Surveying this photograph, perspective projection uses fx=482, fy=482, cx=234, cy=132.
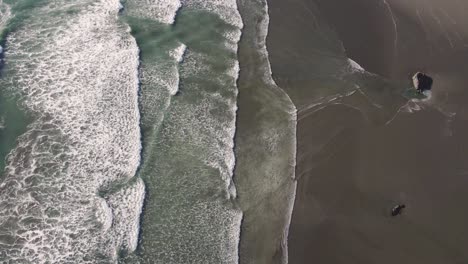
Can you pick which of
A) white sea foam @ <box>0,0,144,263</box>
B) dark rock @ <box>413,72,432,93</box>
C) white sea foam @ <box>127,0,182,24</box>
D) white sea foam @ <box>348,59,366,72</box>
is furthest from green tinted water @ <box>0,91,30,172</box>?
dark rock @ <box>413,72,432,93</box>

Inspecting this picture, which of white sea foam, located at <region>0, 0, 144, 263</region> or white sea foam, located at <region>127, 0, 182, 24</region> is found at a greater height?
white sea foam, located at <region>127, 0, 182, 24</region>

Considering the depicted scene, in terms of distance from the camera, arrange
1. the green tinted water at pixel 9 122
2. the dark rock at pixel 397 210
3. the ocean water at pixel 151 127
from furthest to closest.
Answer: the green tinted water at pixel 9 122
the dark rock at pixel 397 210
the ocean water at pixel 151 127

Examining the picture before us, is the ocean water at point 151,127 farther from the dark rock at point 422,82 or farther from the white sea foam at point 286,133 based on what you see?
the dark rock at point 422,82

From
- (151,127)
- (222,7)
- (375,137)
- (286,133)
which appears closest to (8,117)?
(151,127)

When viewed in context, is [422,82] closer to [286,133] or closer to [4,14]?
[286,133]

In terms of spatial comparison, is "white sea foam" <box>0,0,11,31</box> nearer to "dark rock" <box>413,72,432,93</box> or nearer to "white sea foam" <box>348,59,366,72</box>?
"white sea foam" <box>348,59,366,72</box>

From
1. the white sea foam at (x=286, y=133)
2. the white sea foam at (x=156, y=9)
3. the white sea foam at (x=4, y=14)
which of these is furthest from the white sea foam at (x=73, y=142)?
the white sea foam at (x=286, y=133)
